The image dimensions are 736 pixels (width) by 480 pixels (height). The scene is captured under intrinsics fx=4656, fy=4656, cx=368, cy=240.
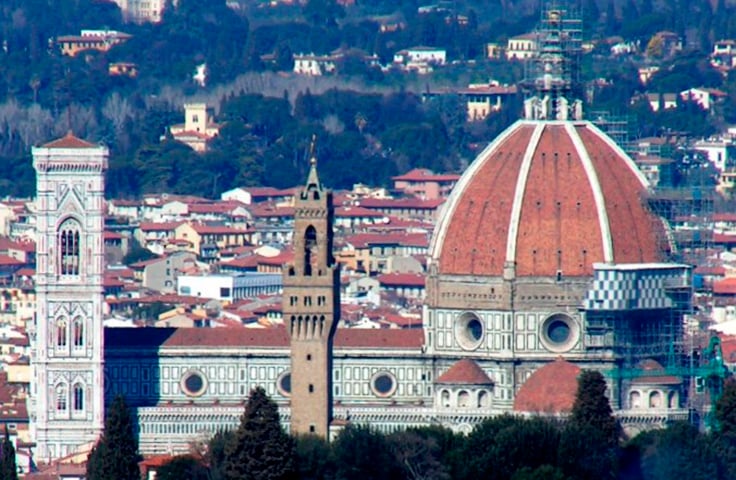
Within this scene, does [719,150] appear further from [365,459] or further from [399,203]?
[365,459]

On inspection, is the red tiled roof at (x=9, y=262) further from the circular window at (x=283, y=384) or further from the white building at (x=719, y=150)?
the circular window at (x=283, y=384)

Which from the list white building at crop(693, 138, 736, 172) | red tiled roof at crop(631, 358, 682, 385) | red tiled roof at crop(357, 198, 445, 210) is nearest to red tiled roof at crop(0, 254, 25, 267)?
red tiled roof at crop(357, 198, 445, 210)

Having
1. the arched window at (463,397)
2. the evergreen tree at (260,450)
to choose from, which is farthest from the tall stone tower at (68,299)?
the evergreen tree at (260,450)

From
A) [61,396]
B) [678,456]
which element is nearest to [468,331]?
[61,396]

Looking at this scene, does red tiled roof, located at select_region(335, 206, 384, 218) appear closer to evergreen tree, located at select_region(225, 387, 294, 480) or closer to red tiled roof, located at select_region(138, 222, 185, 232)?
red tiled roof, located at select_region(138, 222, 185, 232)

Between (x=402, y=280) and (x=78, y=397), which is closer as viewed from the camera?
(x=78, y=397)

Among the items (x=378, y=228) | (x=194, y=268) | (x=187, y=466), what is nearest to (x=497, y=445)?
(x=187, y=466)
